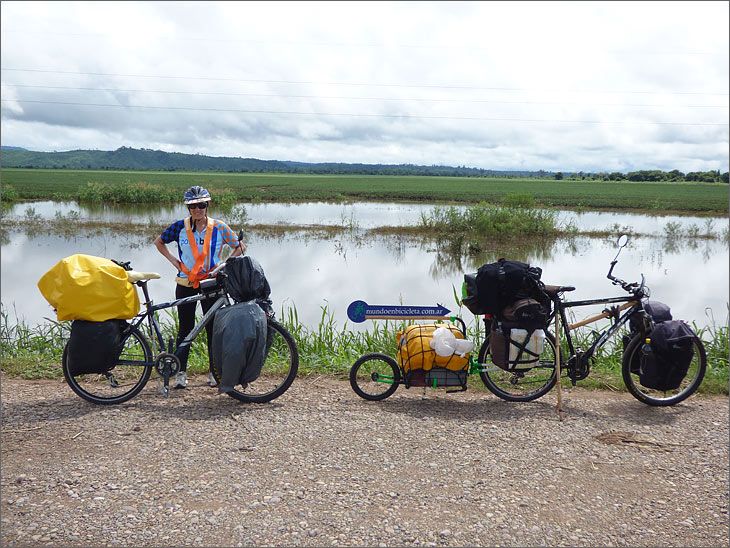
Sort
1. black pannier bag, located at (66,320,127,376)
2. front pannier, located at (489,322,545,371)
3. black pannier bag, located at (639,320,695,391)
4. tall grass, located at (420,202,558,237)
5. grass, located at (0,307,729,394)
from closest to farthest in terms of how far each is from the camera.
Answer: black pannier bag, located at (66,320,127,376)
black pannier bag, located at (639,320,695,391)
front pannier, located at (489,322,545,371)
grass, located at (0,307,729,394)
tall grass, located at (420,202,558,237)

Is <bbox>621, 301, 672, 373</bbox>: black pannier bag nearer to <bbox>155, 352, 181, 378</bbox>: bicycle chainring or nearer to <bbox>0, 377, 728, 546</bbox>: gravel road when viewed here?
<bbox>0, 377, 728, 546</bbox>: gravel road

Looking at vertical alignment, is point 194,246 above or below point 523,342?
above

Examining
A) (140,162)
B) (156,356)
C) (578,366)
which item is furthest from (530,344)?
(140,162)

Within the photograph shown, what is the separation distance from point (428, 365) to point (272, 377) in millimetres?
1579

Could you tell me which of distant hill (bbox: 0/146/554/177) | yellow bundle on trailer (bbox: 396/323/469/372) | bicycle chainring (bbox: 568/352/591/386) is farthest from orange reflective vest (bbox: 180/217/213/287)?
distant hill (bbox: 0/146/554/177)

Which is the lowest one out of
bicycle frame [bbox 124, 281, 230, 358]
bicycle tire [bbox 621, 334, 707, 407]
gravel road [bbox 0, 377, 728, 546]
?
gravel road [bbox 0, 377, 728, 546]

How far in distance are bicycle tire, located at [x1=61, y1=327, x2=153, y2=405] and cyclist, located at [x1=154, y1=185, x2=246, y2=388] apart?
34 cm

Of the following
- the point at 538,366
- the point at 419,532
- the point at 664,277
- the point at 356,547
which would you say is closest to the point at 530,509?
the point at 419,532

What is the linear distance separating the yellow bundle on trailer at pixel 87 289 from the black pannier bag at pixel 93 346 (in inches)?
2.8

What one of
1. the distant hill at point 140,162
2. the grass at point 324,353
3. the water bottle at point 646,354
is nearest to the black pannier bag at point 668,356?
the water bottle at point 646,354

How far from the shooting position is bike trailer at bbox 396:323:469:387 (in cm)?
532

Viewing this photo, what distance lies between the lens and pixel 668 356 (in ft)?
17.0

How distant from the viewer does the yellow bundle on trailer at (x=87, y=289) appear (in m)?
4.88

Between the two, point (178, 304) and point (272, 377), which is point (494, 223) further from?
point (178, 304)
